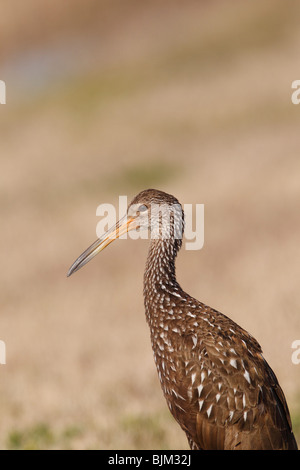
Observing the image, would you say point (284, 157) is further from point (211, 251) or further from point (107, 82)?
point (107, 82)

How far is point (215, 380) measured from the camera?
5.96 m

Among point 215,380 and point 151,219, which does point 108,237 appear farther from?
point 215,380

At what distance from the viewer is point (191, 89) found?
1364 inches

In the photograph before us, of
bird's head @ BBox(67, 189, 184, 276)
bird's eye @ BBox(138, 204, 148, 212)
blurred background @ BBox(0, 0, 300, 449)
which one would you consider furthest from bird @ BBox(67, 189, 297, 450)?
blurred background @ BBox(0, 0, 300, 449)

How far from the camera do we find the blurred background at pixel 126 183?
398 inches

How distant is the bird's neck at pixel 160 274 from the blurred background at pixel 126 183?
1931mm

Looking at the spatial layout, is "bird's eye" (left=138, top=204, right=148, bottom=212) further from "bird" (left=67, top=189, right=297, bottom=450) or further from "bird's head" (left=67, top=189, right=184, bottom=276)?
"bird" (left=67, top=189, right=297, bottom=450)

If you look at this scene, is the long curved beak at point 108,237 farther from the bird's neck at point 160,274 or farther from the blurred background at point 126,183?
the blurred background at point 126,183

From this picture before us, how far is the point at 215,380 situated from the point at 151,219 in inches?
63.5

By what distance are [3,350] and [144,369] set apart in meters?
3.18

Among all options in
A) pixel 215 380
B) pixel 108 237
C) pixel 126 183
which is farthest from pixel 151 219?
pixel 126 183

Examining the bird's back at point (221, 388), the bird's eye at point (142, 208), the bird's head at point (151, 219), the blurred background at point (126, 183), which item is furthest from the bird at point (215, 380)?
the blurred background at point (126, 183)

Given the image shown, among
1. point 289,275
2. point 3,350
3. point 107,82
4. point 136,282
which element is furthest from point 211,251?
point 107,82

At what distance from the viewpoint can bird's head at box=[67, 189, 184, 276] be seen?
6.86 meters
